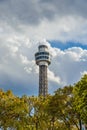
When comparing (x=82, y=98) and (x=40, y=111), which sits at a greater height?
(x=40, y=111)

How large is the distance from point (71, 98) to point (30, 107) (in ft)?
51.8

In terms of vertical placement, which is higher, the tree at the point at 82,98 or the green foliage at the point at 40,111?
the green foliage at the point at 40,111

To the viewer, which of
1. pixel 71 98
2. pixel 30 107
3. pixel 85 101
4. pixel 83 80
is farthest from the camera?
pixel 30 107

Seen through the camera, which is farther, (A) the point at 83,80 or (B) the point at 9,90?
(B) the point at 9,90

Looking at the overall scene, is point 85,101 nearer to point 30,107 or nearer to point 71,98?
point 71,98

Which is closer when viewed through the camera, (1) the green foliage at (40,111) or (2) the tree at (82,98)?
(2) the tree at (82,98)

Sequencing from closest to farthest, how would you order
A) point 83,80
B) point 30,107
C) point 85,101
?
point 85,101 < point 83,80 < point 30,107

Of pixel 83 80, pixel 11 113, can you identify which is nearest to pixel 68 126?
pixel 11 113

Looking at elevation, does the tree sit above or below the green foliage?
below

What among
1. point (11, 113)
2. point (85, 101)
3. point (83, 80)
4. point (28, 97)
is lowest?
point (85, 101)

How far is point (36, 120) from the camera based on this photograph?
10062cm

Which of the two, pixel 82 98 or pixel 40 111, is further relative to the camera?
pixel 40 111

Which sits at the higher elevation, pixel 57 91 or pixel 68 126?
pixel 57 91

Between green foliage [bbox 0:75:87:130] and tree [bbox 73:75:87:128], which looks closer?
tree [bbox 73:75:87:128]
